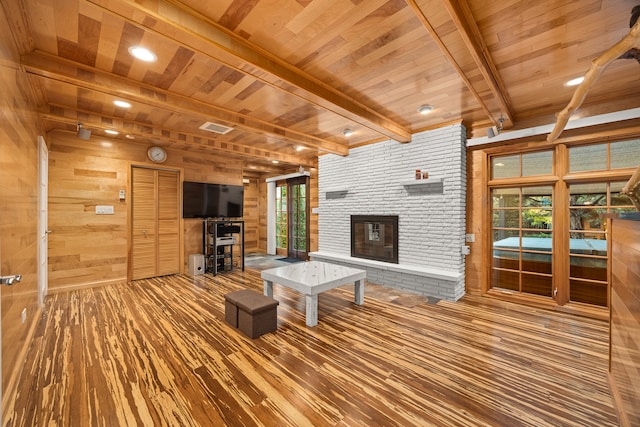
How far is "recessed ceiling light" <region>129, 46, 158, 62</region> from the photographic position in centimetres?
211

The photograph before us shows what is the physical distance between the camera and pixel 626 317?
1.30 metres

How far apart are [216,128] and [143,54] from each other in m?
1.83

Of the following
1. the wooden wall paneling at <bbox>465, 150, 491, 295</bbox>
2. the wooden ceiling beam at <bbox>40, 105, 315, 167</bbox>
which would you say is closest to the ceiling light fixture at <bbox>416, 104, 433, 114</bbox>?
the wooden wall paneling at <bbox>465, 150, 491, 295</bbox>

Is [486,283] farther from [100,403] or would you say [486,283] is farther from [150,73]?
[150,73]

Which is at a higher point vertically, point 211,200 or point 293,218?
point 211,200

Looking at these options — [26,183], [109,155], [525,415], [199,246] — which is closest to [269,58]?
[26,183]

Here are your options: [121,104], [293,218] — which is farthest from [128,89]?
[293,218]

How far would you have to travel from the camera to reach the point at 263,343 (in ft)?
8.49

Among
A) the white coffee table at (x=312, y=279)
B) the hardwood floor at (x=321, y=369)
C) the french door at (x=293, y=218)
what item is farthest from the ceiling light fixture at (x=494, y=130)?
the french door at (x=293, y=218)

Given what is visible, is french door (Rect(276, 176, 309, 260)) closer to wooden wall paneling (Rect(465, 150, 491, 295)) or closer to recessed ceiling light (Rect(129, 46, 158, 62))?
wooden wall paneling (Rect(465, 150, 491, 295))

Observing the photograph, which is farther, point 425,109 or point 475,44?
point 425,109

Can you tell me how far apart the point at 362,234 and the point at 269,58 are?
138 inches

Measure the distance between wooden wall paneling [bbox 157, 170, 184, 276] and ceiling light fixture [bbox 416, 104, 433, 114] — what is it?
176 inches

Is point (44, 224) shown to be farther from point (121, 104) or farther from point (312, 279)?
point (312, 279)
